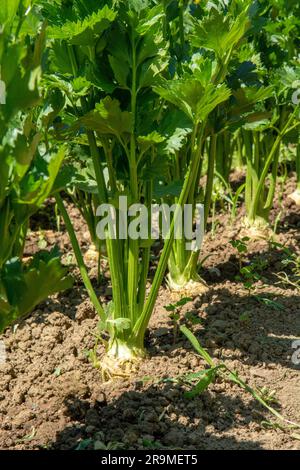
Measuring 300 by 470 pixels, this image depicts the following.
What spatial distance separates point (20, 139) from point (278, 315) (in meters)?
1.50

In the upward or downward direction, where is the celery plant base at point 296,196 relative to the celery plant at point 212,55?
downward

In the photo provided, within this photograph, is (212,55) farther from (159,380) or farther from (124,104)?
(159,380)

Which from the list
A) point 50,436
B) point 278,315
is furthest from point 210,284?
point 50,436

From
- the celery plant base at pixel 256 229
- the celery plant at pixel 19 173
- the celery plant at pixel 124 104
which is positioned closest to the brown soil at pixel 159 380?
the celery plant at pixel 124 104

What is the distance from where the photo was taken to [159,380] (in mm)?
2285

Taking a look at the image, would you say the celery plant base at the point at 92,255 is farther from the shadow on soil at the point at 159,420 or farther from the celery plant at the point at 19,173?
the celery plant at the point at 19,173

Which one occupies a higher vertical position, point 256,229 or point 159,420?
point 256,229

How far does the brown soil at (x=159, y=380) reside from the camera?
2051mm

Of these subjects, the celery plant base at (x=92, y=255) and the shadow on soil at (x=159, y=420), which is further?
the celery plant base at (x=92, y=255)

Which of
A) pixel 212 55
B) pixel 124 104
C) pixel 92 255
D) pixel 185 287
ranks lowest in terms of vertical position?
pixel 185 287

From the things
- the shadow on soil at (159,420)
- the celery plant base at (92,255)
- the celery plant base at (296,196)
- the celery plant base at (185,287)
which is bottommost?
the shadow on soil at (159,420)

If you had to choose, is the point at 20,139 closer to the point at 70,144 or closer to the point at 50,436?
the point at 50,436

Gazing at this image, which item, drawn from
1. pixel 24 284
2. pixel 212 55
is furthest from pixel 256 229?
pixel 24 284

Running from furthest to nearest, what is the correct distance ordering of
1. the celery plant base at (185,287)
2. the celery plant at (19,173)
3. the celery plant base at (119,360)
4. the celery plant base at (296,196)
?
the celery plant base at (296,196) → the celery plant base at (185,287) → the celery plant base at (119,360) → the celery plant at (19,173)
